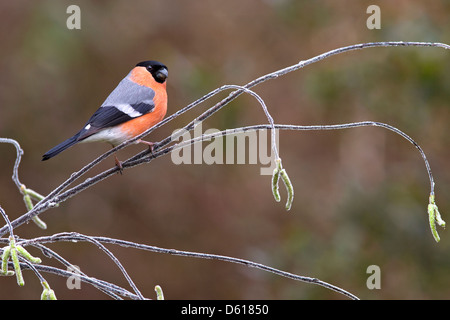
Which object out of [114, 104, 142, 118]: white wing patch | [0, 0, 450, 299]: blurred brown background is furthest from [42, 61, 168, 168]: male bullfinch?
[0, 0, 450, 299]: blurred brown background

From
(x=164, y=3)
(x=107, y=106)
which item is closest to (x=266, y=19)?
(x=164, y=3)

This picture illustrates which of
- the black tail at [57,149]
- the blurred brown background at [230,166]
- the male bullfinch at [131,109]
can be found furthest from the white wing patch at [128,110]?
the blurred brown background at [230,166]

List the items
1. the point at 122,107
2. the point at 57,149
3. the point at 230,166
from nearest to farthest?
1. the point at 57,149
2. the point at 122,107
3. the point at 230,166

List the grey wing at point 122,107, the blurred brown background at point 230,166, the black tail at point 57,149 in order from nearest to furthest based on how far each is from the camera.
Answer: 1. the black tail at point 57,149
2. the grey wing at point 122,107
3. the blurred brown background at point 230,166

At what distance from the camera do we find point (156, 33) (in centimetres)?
598

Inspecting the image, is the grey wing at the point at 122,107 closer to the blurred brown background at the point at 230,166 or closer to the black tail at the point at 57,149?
the black tail at the point at 57,149

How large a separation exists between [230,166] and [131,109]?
2923mm

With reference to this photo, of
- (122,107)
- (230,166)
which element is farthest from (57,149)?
(230,166)

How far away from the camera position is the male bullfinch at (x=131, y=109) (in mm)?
2705

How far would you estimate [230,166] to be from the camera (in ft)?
18.7

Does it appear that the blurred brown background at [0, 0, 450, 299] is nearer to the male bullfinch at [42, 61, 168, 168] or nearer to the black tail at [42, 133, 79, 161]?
the male bullfinch at [42, 61, 168, 168]

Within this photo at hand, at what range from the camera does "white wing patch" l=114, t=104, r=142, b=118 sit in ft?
9.12

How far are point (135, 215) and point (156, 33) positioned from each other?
6.05 ft

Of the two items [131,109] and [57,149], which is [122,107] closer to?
[131,109]
